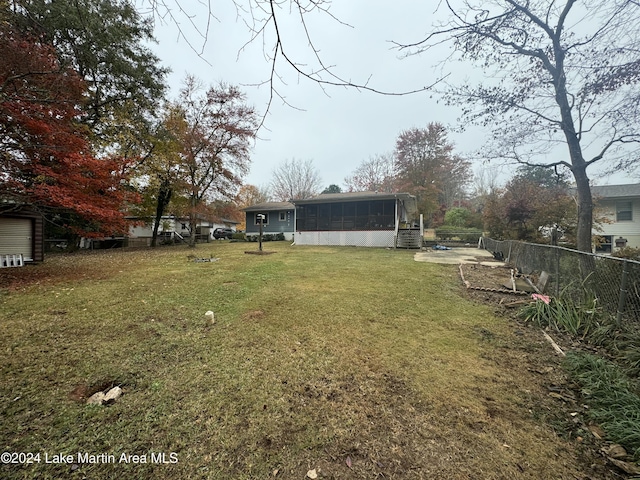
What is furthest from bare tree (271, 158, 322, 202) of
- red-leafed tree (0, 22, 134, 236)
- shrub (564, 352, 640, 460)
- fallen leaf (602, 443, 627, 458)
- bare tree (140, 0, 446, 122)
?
fallen leaf (602, 443, 627, 458)

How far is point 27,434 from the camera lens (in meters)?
1.65

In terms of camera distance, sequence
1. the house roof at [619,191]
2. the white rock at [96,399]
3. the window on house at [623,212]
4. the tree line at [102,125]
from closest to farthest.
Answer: the white rock at [96,399]
the tree line at [102,125]
the window on house at [623,212]
the house roof at [619,191]

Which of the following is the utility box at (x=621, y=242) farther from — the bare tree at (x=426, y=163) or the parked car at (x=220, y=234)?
the parked car at (x=220, y=234)

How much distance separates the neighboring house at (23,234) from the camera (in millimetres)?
7484

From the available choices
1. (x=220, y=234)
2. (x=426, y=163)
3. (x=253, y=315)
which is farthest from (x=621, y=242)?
(x=220, y=234)

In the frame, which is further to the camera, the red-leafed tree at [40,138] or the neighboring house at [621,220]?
the neighboring house at [621,220]

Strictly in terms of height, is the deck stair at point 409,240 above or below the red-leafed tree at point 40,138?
below

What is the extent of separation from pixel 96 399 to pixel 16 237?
31.7 feet

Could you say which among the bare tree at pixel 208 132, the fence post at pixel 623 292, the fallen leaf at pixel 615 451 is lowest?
the fallen leaf at pixel 615 451

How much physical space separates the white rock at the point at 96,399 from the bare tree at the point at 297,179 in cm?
3181

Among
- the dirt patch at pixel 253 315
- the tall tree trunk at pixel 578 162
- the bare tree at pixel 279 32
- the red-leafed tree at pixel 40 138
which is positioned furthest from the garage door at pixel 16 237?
the tall tree trunk at pixel 578 162

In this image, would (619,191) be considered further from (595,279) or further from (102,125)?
(102,125)

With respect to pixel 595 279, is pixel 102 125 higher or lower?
higher

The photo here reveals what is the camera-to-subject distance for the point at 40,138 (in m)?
5.86
